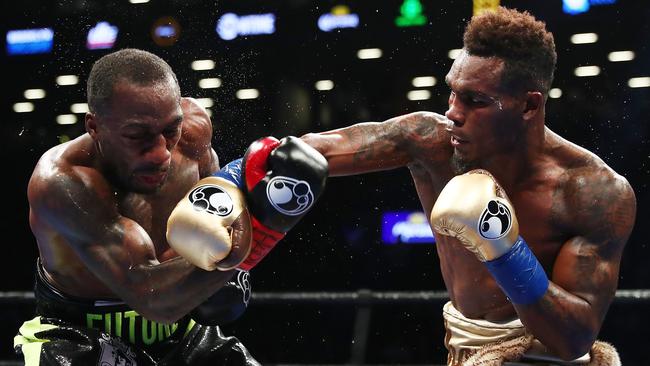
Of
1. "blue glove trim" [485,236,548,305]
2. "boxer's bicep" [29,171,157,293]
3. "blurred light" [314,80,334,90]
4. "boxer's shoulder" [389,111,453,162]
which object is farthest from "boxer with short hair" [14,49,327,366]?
"blurred light" [314,80,334,90]

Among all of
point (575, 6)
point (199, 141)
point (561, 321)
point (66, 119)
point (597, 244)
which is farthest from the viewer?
point (66, 119)

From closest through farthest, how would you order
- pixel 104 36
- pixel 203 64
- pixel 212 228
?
pixel 212 228, pixel 104 36, pixel 203 64

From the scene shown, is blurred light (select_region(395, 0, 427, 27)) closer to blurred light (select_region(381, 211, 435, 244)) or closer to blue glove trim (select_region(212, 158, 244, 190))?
blurred light (select_region(381, 211, 435, 244))

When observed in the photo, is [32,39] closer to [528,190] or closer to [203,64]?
[203,64]

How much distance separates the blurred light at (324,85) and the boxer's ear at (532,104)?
295 cm

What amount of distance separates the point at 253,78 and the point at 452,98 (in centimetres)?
300

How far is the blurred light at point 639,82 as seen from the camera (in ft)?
15.0

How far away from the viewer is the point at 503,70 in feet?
6.60

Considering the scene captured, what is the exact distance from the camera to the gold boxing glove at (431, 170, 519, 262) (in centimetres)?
185

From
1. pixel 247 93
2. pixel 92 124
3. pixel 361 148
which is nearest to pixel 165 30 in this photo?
pixel 247 93

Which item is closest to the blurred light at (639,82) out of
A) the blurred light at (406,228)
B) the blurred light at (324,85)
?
the blurred light at (406,228)

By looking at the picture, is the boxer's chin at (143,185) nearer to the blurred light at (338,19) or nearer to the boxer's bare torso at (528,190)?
the boxer's bare torso at (528,190)

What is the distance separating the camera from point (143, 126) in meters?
2.05

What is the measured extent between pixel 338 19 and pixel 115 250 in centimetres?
303
